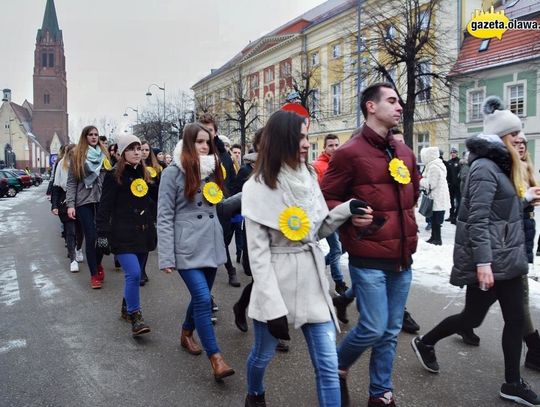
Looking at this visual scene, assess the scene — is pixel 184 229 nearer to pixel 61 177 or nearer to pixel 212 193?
pixel 212 193

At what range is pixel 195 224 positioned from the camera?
165 inches

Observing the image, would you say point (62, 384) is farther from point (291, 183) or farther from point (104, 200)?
point (291, 183)

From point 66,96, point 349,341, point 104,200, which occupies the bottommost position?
point 349,341

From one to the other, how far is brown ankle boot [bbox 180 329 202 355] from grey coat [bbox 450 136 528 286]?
2379mm

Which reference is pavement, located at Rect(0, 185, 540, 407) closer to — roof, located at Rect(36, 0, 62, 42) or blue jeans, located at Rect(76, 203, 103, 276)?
blue jeans, located at Rect(76, 203, 103, 276)

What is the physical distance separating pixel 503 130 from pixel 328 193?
1.41 meters

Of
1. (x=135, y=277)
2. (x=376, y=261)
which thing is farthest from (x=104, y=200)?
(x=376, y=261)

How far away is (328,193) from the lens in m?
3.43

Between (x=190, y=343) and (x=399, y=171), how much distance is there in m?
2.52

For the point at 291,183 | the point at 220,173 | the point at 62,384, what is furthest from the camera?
the point at 220,173

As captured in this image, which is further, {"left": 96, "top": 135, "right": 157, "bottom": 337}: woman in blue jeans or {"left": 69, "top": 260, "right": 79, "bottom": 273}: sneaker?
{"left": 69, "top": 260, "right": 79, "bottom": 273}: sneaker

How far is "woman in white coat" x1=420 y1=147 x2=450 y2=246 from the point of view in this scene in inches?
421

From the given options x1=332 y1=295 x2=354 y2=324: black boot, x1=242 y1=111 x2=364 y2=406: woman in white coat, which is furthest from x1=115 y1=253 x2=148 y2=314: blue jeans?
x1=242 y1=111 x2=364 y2=406: woman in white coat

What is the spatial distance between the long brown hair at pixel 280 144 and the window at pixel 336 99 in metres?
41.6
